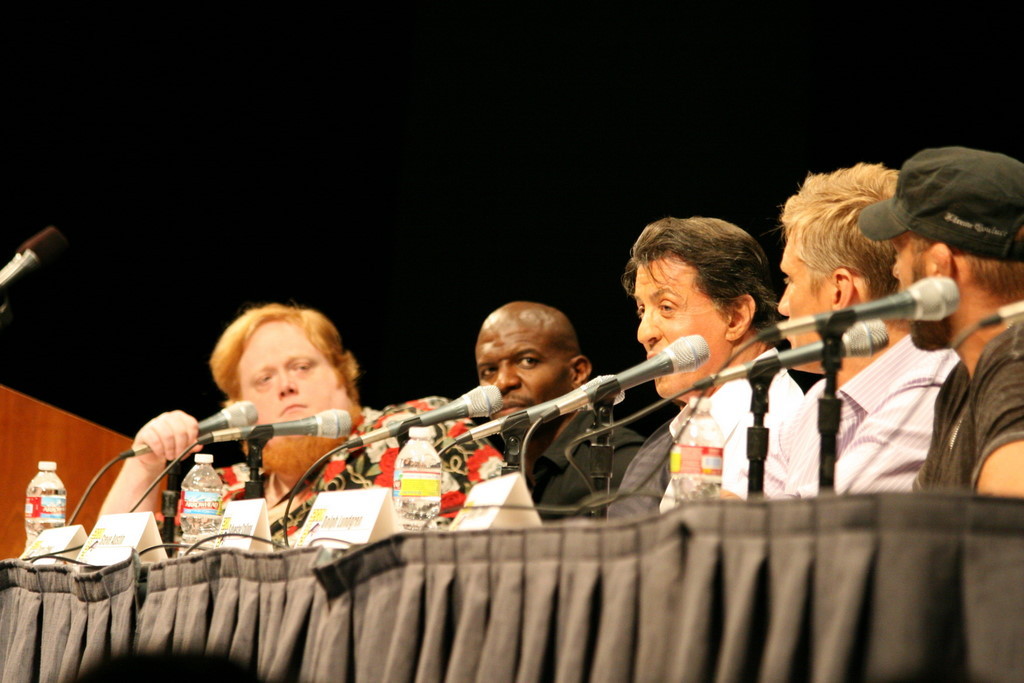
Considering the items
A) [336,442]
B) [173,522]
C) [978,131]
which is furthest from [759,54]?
[173,522]

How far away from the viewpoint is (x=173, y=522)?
8.47 feet

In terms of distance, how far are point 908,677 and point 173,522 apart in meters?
1.98

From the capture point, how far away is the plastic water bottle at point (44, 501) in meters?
2.94

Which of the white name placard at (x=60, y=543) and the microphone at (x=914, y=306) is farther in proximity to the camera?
the white name placard at (x=60, y=543)

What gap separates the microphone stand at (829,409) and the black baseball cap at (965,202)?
1.38ft

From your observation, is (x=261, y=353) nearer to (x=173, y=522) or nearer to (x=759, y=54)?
(x=173, y=522)

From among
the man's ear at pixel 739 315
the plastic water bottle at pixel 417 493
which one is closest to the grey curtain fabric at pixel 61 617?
the plastic water bottle at pixel 417 493

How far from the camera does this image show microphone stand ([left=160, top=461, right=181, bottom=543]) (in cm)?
258

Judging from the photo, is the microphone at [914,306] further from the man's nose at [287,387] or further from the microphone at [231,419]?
the man's nose at [287,387]

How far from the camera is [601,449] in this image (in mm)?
2035

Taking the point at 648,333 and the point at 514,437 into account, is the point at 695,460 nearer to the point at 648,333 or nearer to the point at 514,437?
the point at 514,437

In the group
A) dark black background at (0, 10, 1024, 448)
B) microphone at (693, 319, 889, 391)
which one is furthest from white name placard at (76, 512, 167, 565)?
dark black background at (0, 10, 1024, 448)

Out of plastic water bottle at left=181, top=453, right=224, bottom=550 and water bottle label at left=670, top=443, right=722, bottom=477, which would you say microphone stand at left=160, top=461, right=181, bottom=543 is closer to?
plastic water bottle at left=181, top=453, right=224, bottom=550

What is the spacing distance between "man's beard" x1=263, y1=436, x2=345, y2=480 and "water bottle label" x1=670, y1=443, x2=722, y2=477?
7.09 feet
